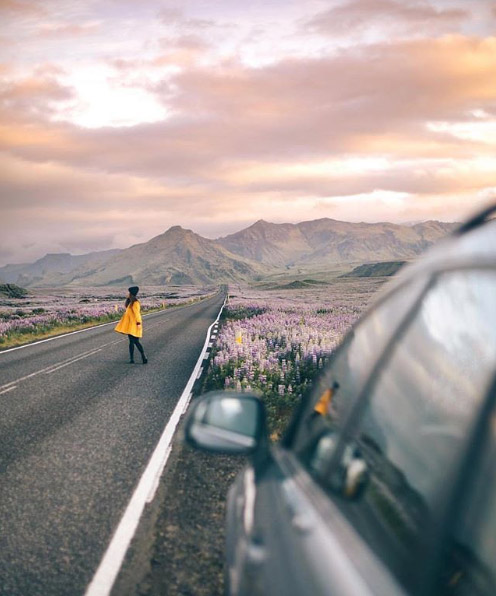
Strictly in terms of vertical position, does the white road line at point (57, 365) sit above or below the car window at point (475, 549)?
below

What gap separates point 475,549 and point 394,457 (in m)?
0.35

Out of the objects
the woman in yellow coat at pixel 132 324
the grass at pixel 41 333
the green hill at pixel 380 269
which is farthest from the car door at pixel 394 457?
the green hill at pixel 380 269

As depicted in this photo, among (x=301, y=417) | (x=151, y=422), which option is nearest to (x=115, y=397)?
(x=151, y=422)

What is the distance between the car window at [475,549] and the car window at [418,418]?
69 mm

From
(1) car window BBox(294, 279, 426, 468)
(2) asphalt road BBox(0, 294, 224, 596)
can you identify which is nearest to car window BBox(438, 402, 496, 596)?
(1) car window BBox(294, 279, 426, 468)

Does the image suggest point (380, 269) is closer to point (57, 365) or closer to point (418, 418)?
point (57, 365)

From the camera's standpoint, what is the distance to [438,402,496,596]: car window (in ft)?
3.10

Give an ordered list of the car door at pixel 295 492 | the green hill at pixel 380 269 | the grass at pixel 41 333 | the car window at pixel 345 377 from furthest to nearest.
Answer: the green hill at pixel 380 269, the grass at pixel 41 333, the car window at pixel 345 377, the car door at pixel 295 492

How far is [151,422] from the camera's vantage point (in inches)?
265

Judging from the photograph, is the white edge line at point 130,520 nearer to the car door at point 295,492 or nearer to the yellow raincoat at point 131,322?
the car door at point 295,492

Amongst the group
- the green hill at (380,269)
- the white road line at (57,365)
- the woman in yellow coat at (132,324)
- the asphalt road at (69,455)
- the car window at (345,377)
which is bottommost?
the asphalt road at (69,455)

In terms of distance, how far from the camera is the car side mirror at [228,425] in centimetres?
196

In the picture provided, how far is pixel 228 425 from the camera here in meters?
2.03

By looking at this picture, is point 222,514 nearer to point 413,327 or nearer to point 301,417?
point 301,417
